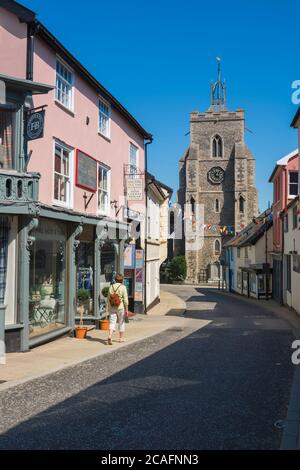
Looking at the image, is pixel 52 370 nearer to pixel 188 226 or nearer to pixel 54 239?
pixel 54 239

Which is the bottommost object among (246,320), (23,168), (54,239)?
(246,320)

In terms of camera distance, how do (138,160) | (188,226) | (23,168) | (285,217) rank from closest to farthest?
1. (23,168)
2. (138,160)
3. (285,217)
4. (188,226)

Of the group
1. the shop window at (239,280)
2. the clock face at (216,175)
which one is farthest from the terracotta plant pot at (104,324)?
the clock face at (216,175)

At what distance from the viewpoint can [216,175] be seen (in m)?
72.7

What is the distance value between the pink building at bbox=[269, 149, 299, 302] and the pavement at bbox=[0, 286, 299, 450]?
57.8 ft

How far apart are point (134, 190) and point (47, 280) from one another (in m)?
6.99

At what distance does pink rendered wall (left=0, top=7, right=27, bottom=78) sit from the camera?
12.0m

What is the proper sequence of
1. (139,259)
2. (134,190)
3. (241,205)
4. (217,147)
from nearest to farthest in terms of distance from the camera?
1. (134,190)
2. (139,259)
3. (241,205)
4. (217,147)

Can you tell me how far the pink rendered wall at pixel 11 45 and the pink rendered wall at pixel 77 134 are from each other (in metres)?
0.54

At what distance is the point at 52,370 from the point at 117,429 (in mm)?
3881

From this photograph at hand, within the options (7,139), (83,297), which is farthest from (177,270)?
(7,139)

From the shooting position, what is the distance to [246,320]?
21031 mm

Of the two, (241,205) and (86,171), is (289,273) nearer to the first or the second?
(86,171)
